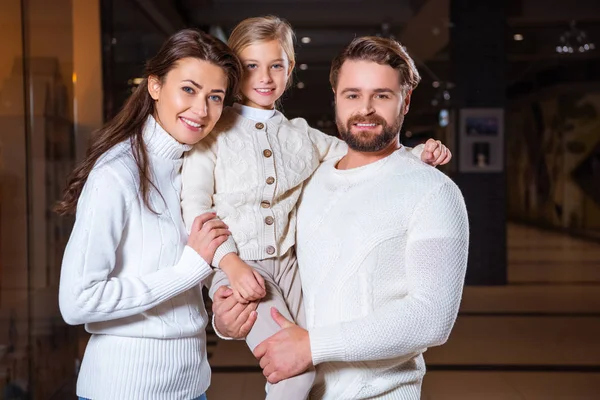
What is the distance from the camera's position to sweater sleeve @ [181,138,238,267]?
194cm

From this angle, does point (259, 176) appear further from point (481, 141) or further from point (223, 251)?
point (481, 141)

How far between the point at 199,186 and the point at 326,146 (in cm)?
43

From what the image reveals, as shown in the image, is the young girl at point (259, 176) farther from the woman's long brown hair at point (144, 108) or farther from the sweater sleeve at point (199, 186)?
the woman's long brown hair at point (144, 108)

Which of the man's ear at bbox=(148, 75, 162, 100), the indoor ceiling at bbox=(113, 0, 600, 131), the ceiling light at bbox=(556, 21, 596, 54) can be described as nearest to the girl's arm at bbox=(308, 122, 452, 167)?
the man's ear at bbox=(148, 75, 162, 100)

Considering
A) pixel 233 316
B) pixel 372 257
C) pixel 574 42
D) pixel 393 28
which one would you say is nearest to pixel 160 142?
pixel 233 316

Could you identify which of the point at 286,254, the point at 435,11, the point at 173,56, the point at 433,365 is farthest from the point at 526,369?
the point at 435,11

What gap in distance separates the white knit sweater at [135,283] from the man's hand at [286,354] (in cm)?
29

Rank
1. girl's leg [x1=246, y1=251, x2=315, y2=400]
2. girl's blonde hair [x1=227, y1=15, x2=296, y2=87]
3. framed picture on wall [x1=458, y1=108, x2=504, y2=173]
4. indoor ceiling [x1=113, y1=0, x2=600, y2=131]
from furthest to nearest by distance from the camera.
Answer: framed picture on wall [x1=458, y1=108, x2=504, y2=173] < indoor ceiling [x1=113, y1=0, x2=600, y2=131] < girl's blonde hair [x1=227, y1=15, x2=296, y2=87] < girl's leg [x1=246, y1=251, x2=315, y2=400]

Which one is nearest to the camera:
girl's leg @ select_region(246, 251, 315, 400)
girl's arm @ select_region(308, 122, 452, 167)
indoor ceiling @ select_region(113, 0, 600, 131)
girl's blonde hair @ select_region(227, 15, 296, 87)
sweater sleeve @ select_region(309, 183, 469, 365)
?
sweater sleeve @ select_region(309, 183, 469, 365)

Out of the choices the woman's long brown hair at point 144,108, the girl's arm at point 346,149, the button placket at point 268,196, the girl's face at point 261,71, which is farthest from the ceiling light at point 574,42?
the woman's long brown hair at point 144,108

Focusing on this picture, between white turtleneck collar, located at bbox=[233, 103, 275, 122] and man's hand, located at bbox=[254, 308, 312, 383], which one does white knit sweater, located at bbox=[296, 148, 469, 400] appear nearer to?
man's hand, located at bbox=[254, 308, 312, 383]

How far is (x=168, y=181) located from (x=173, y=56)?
326 millimetres

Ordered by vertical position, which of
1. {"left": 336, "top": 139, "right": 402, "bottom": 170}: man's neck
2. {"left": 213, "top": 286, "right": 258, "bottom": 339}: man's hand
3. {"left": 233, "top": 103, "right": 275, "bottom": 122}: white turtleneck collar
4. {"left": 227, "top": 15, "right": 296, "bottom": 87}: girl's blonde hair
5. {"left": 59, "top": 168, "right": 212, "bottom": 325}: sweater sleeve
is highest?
{"left": 227, "top": 15, "right": 296, "bottom": 87}: girl's blonde hair

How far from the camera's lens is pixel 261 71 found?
216 centimetres
